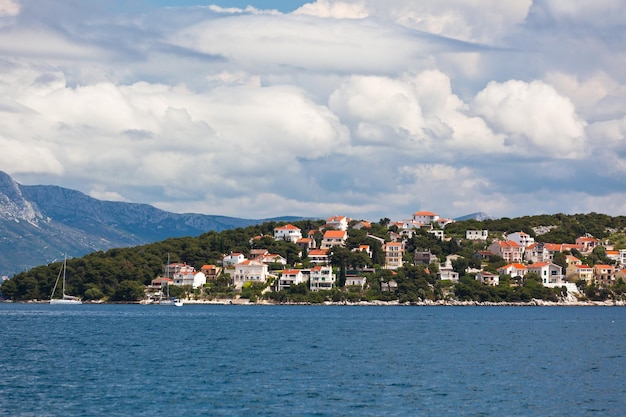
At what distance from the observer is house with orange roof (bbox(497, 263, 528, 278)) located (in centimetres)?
15412

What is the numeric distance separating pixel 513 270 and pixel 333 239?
112 ft

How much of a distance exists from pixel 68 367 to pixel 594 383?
86.5 feet

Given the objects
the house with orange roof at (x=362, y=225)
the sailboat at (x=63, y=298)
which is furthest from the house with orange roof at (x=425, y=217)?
the sailboat at (x=63, y=298)

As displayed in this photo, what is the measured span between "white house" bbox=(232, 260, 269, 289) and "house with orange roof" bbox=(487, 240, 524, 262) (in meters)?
45.8

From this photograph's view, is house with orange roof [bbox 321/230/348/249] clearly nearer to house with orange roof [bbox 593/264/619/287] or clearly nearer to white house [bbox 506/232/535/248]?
white house [bbox 506/232/535/248]

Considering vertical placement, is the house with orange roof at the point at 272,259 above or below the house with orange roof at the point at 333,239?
below

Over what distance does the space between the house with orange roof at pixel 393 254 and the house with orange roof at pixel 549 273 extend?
23.4 metres

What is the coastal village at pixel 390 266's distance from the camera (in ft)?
482

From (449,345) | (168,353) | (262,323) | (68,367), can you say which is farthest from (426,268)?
(68,367)

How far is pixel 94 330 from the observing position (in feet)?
Answer: 248

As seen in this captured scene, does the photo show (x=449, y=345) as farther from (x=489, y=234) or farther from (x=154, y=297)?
(x=489, y=234)

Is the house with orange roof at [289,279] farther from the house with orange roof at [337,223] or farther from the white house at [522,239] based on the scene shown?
the white house at [522,239]

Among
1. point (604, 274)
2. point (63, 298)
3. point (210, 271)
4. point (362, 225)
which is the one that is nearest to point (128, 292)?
point (63, 298)

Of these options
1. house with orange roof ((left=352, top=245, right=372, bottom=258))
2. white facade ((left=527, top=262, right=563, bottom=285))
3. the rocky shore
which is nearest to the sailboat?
the rocky shore
